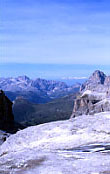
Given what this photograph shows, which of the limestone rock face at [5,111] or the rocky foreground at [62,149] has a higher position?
the rocky foreground at [62,149]

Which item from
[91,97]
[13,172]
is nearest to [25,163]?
[13,172]

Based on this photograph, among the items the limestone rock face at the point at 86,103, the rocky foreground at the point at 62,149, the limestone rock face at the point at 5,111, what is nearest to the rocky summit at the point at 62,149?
the rocky foreground at the point at 62,149

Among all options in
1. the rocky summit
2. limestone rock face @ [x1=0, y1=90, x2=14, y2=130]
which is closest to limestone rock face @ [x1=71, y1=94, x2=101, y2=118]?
limestone rock face @ [x1=0, y1=90, x2=14, y2=130]

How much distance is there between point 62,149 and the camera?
12.3m

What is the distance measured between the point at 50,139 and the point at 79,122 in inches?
113

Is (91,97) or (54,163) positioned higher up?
(54,163)

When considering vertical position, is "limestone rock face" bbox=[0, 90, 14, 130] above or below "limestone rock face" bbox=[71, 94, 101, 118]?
above

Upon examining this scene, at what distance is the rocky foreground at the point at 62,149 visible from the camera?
31.0 feet

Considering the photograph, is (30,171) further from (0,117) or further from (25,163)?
(0,117)

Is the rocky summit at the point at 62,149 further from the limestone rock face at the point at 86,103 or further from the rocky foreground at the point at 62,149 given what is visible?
the limestone rock face at the point at 86,103

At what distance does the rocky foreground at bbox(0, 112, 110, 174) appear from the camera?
945cm

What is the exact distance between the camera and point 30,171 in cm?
930

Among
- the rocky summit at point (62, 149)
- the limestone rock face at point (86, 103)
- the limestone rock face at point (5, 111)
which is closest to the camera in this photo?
the rocky summit at point (62, 149)

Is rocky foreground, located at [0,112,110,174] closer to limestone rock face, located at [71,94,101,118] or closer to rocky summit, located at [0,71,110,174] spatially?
rocky summit, located at [0,71,110,174]
